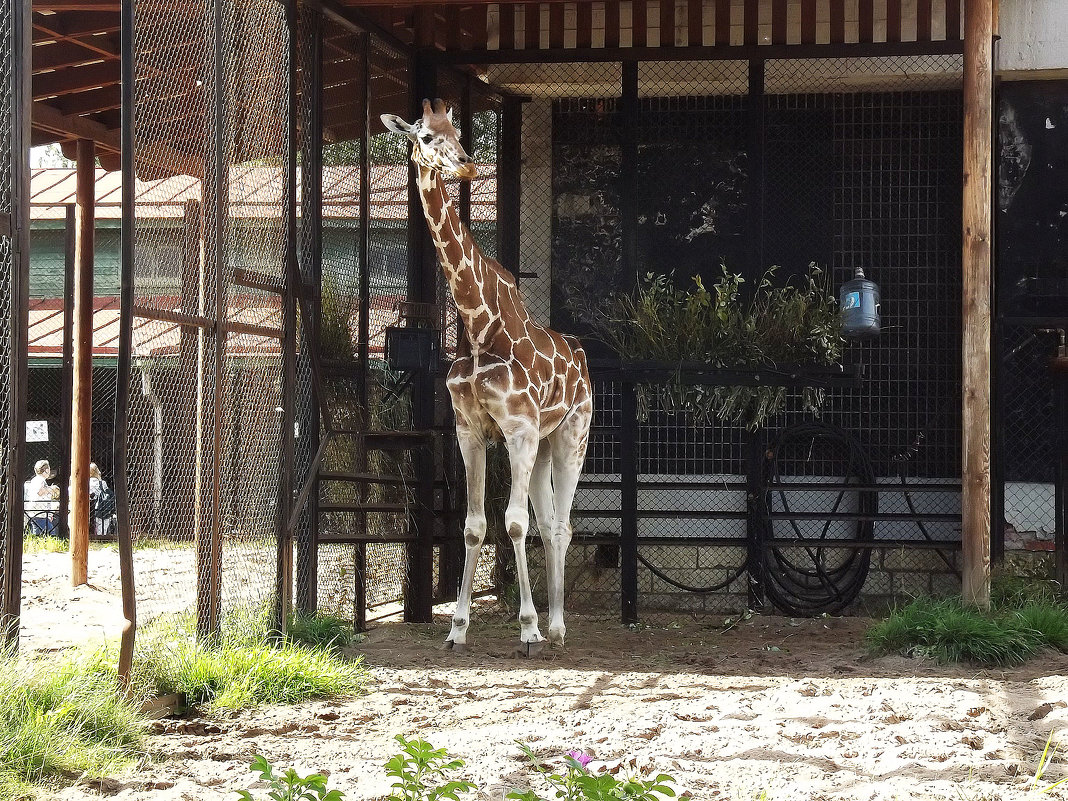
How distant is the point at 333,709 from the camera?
5.68 m

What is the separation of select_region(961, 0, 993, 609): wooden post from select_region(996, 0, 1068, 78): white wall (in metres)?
1.55

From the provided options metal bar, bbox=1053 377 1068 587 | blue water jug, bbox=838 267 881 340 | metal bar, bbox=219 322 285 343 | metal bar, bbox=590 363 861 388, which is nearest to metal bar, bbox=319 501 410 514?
metal bar, bbox=219 322 285 343

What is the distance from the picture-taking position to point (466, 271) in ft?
24.2

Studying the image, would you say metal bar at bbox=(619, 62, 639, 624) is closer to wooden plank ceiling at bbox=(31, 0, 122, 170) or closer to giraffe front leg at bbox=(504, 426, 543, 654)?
giraffe front leg at bbox=(504, 426, 543, 654)

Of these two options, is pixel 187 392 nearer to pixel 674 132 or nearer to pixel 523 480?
pixel 523 480

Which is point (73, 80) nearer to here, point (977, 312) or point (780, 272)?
point (780, 272)

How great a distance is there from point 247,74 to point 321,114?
659 mm

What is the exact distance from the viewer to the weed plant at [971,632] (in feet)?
22.1

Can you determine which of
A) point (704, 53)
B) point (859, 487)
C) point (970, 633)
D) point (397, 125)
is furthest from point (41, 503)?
point (970, 633)

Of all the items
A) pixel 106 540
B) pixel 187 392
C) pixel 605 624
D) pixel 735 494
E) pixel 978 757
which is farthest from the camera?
pixel 106 540

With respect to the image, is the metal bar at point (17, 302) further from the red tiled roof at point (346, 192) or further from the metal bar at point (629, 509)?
the metal bar at point (629, 509)

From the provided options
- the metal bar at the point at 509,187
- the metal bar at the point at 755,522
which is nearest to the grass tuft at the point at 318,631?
the metal bar at the point at 755,522

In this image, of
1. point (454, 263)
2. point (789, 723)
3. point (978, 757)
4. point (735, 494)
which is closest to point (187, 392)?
point (454, 263)

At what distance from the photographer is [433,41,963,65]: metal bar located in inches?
351
